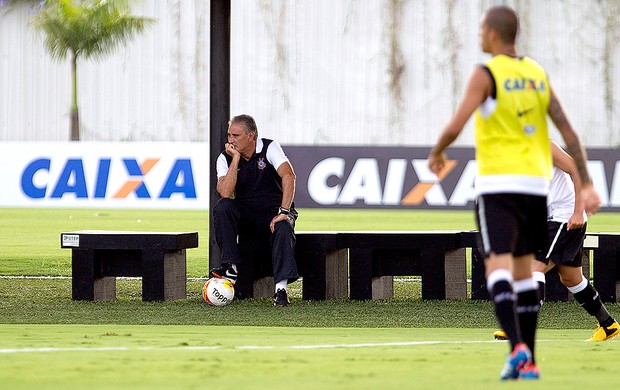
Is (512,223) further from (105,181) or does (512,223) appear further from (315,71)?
(315,71)

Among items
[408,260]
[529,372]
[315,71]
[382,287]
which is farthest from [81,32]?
[529,372]

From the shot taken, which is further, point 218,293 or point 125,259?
point 125,259

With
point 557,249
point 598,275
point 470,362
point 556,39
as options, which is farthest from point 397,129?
point 470,362

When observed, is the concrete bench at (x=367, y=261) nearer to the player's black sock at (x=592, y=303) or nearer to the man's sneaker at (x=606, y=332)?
the player's black sock at (x=592, y=303)

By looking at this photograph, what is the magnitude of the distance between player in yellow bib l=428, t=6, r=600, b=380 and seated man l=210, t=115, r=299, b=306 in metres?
4.80

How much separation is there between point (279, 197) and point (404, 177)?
9985 mm

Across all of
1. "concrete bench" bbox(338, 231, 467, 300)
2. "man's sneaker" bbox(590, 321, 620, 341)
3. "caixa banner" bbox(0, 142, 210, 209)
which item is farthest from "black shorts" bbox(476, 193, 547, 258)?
"caixa banner" bbox(0, 142, 210, 209)

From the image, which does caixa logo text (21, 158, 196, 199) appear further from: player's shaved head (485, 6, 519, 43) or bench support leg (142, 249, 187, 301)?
player's shaved head (485, 6, 519, 43)

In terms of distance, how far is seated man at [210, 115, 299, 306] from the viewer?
1030cm

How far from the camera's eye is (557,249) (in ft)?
26.6

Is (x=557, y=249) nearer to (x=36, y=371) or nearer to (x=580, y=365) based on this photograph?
(x=580, y=365)

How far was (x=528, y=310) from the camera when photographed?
567 cm

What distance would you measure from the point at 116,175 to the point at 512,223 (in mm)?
15475

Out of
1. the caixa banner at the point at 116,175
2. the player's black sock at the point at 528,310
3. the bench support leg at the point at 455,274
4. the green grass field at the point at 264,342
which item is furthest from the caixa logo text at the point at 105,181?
the player's black sock at the point at 528,310
